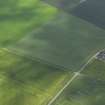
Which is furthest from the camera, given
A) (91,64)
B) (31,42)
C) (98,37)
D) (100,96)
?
(98,37)

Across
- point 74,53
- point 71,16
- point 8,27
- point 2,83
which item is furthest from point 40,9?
point 2,83

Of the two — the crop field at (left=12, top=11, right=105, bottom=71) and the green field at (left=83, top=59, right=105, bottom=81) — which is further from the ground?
the crop field at (left=12, top=11, right=105, bottom=71)

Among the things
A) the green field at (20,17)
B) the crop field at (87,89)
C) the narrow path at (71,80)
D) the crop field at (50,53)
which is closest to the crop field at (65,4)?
the crop field at (50,53)

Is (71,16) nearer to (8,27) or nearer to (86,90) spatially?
(8,27)

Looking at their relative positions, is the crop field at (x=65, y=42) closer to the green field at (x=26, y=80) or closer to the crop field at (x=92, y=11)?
the crop field at (x=92, y=11)

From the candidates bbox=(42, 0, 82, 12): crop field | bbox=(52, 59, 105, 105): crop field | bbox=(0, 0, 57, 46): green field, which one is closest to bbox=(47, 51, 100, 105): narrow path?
bbox=(52, 59, 105, 105): crop field

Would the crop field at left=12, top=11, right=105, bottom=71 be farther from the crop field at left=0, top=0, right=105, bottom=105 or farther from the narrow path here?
the narrow path

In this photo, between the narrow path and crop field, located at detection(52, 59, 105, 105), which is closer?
the narrow path
